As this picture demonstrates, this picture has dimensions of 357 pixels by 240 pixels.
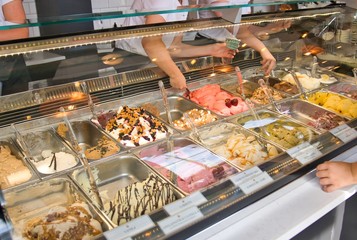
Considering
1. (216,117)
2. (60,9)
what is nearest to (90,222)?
(216,117)

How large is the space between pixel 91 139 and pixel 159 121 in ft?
1.30

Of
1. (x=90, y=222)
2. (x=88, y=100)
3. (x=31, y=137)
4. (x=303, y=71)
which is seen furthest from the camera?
(x=303, y=71)

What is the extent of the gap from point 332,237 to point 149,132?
1.12m

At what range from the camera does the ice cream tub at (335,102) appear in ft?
7.51

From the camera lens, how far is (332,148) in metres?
1.86

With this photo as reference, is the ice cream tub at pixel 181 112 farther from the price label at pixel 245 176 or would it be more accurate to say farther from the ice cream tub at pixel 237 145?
the price label at pixel 245 176

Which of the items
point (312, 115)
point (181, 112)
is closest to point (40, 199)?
point (181, 112)

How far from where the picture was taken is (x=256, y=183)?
61.4 inches

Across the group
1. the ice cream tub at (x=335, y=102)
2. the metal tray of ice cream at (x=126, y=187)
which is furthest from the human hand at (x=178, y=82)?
the ice cream tub at (x=335, y=102)

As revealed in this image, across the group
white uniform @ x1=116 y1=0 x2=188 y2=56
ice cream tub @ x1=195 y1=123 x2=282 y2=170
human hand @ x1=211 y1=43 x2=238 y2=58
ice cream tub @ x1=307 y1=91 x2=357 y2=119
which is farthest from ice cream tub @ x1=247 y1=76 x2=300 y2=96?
white uniform @ x1=116 y1=0 x2=188 y2=56

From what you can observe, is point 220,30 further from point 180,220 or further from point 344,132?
point 180,220

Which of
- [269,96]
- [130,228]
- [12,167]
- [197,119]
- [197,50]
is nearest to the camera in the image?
[130,228]

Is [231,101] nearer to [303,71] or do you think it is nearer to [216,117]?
[216,117]

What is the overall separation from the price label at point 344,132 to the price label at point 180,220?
993 millimetres
